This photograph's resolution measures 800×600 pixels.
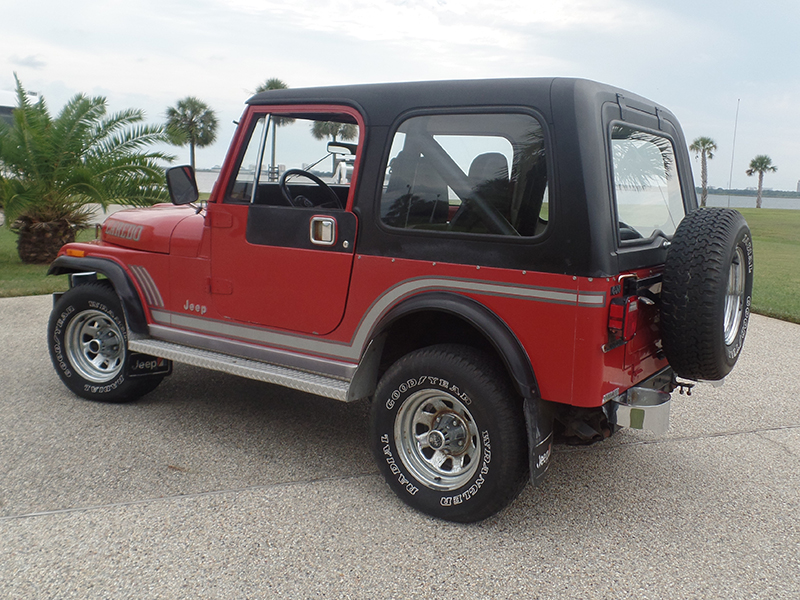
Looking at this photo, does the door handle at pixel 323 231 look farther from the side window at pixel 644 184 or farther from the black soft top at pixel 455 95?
the side window at pixel 644 184

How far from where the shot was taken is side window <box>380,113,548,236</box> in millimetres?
3113

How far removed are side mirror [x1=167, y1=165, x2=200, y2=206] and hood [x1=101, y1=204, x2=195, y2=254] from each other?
Result: 0.68 feet

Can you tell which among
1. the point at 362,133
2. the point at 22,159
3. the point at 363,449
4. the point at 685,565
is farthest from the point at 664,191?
the point at 22,159

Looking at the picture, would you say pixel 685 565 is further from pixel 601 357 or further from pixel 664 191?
pixel 664 191

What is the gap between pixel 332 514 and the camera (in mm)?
3369

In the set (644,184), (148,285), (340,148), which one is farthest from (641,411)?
(148,285)

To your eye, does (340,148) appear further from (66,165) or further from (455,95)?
(66,165)

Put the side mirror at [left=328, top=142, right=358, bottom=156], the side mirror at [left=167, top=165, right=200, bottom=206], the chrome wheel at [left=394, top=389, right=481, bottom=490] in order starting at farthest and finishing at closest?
1. the side mirror at [left=167, top=165, right=200, bottom=206]
2. the side mirror at [left=328, top=142, right=358, bottom=156]
3. the chrome wheel at [left=394, top=389, right=481, bottom=490]

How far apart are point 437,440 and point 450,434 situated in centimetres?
7

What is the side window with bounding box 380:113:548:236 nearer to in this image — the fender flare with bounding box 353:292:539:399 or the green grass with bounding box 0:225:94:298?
the fender flare with bounding box 353:292:539:399

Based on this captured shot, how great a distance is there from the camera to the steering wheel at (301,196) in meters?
3.94

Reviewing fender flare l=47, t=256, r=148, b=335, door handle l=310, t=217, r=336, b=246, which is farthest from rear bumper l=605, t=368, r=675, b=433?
fender flare l=47, t=256, r=148, b=335

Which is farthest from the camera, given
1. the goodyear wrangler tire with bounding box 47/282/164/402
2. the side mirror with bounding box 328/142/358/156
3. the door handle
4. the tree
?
the tree

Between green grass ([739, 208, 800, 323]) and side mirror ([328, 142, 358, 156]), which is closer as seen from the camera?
side mirror ([328, 142, 358, 156])
